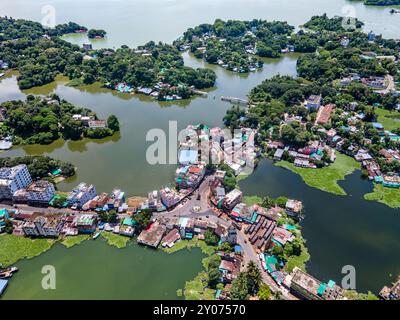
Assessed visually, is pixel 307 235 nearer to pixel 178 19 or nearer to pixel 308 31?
pixel 308 31

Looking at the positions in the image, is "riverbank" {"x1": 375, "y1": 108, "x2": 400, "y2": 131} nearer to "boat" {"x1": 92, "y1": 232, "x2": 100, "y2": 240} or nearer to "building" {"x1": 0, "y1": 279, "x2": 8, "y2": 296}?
"boat" {"x1": 92, "y1": 232, "x2": 100, "y2": 240}

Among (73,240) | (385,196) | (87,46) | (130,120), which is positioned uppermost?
(87,46)

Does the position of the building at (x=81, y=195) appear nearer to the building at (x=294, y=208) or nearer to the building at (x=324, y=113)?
the building at (x=294, y=208)

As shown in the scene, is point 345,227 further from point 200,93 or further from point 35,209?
point 200,93

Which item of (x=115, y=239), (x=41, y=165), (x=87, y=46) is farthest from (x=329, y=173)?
(x=87, y=46)

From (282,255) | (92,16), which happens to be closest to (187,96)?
(282,255)

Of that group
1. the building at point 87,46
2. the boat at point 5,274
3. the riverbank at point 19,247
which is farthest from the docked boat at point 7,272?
the building at point 87,46
